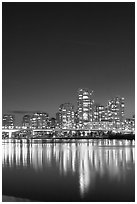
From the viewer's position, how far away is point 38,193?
8492 millimetres

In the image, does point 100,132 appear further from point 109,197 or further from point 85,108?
point 109,197

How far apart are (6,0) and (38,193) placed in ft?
15.5

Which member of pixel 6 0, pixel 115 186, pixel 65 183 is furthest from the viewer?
pixel 65 183

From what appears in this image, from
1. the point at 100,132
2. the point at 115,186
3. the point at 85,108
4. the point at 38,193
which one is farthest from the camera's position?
the point at 85,108

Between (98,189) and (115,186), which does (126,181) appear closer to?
(115,186)

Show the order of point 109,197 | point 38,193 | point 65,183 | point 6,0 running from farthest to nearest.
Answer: point 65,183 → point 38,193 → point 109,197 → point 6,0

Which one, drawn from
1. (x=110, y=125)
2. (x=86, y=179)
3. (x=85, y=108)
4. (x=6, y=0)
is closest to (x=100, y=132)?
(x=110, y=125)

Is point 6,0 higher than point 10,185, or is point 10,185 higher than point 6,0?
point 6,0

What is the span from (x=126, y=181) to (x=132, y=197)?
2.27 metres

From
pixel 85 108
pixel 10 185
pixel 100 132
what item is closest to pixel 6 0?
pixel 10 185

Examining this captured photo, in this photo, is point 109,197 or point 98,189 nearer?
point 109,197

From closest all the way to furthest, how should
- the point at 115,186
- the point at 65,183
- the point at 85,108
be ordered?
the point at 115,186 → the point at 65,183 → the point at 85,108

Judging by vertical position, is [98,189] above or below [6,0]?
below

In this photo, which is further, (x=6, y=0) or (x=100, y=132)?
Result: (x=100, y=132)
